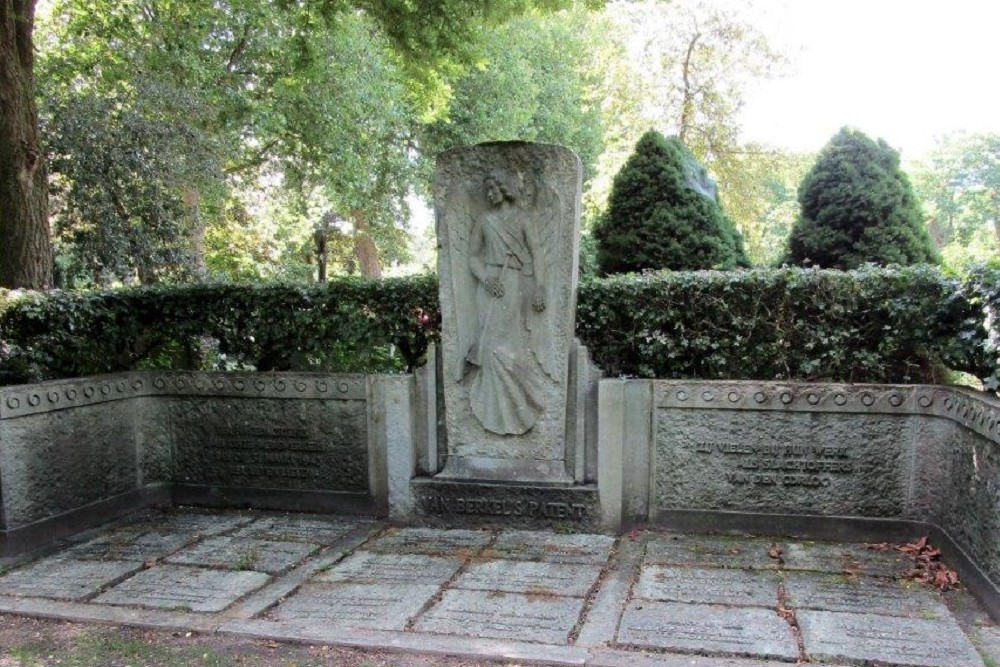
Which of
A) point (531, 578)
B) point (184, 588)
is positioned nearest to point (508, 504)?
point (531, 578)

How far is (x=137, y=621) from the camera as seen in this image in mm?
3715

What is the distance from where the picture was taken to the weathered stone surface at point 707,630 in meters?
3.31

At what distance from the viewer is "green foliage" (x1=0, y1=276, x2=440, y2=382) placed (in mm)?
5570

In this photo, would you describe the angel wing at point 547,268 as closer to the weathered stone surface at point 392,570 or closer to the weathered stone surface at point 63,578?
the weathered stone surface at point 392,570

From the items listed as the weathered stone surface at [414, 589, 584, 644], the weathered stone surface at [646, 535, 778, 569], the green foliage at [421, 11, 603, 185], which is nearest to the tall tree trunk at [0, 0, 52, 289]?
the weathered stone surface at [414, 589, 584, 644]

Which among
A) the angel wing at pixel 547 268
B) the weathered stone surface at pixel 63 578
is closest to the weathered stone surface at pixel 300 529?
the weathered stone surface at pixel 63 578

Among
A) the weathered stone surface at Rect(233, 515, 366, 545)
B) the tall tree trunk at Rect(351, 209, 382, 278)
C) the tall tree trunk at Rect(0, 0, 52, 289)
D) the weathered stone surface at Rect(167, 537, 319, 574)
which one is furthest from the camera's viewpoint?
the tall tree trunk at Rect(351, 209, 382, 278)

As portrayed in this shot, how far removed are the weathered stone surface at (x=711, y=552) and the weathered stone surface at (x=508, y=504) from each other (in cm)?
55

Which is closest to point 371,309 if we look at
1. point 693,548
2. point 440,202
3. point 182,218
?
point 440,202

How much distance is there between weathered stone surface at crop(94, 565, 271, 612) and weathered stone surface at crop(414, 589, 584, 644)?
3.88 feet

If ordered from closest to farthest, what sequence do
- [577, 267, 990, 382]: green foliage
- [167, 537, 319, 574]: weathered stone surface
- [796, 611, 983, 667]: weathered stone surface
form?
[796, 611, 983, 667]: weathered stone surface, [167, 537, 319, 574]: weathered stone surface, [577, 267, 990, 382]: green foliage

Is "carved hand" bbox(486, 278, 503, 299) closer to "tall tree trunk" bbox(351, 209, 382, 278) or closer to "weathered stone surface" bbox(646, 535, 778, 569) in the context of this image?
"weathered stone surface" bbox(646, 535, 778, 569)

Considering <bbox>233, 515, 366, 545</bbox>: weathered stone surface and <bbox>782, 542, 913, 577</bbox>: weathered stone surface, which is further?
<bbox>233, 515, 366, 545</bbox>: weathered stone surface

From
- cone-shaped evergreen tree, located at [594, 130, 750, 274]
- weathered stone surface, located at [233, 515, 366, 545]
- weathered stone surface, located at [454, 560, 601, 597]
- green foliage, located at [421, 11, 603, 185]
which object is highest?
green foliage, located at [421, 11, 603, 185]
